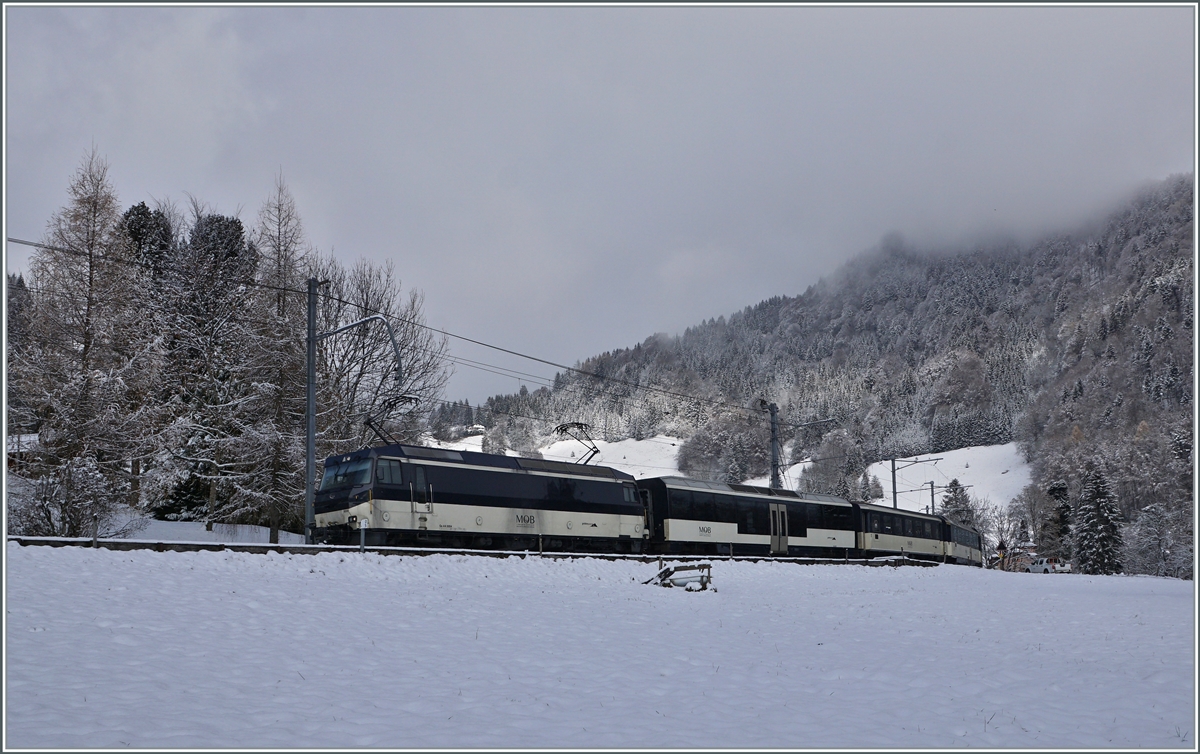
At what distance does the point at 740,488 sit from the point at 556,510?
38.1 ft

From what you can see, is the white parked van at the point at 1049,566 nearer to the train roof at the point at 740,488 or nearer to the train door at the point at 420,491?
the train roof at the point at 740,488

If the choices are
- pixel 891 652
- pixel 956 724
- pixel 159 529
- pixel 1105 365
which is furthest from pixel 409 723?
pixel 1105 365

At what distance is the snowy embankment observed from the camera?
23.6 feet

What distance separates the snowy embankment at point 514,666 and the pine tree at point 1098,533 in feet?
203

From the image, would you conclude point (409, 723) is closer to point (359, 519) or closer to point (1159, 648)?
point (1159, 648)

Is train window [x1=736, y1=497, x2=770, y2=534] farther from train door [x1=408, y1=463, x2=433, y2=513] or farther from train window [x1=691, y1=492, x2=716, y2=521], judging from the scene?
train door [x1=408, y1=463, x2=433, y2=513]

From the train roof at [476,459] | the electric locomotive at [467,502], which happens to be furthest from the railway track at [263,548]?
the train roof at [476,459]

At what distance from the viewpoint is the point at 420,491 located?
23734 mm

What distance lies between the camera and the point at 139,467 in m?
30.1

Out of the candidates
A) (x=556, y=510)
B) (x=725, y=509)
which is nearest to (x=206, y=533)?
(x=556, y=510)

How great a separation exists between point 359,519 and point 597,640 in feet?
39.8

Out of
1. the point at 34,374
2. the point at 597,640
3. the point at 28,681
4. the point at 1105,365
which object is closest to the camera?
the point at 28,681

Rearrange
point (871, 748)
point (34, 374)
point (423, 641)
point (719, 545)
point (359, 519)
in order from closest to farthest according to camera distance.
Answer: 1. point (871, 748)
2. point (423, 641)
3. point (359, 519)
4. point (34, 374)
5. point (719, 545)

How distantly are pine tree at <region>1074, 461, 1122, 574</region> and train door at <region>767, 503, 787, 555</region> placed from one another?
1856 inches
